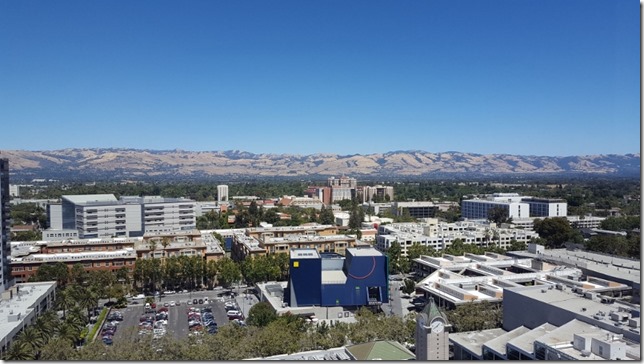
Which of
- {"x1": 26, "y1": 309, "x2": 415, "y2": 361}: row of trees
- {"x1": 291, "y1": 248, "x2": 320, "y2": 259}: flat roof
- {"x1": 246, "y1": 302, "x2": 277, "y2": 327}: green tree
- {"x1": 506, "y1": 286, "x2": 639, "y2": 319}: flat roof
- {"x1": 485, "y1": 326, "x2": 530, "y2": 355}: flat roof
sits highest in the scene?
{"x1": 291, "y1": 248, "x2": 320, "y2": 259}: flat roof

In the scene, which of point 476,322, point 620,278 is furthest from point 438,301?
point 620,278

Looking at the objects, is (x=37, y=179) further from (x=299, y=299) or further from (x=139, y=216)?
(x=299, y=299)

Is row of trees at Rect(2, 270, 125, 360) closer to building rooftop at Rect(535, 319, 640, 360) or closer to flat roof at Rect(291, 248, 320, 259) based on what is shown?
flat roof at Rect(291, 248, 320, 259)

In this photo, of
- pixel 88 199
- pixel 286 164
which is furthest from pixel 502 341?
pixel 286 164

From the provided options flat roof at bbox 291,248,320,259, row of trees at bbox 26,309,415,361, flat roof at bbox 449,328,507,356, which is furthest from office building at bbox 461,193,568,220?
row of trees at bbox 26,309,415,361

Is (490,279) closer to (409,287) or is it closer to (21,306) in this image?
(409,287)

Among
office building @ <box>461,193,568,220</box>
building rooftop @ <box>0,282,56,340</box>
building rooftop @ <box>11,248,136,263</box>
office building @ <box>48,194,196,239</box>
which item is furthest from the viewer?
office building @ <box>461,193,568,220</box>

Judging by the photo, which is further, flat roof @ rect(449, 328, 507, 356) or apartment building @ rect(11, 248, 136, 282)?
apartment building @ rect(11, 248, 136, 282)

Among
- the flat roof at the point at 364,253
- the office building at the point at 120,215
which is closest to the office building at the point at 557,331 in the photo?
the flat roof at the point at 364,253
